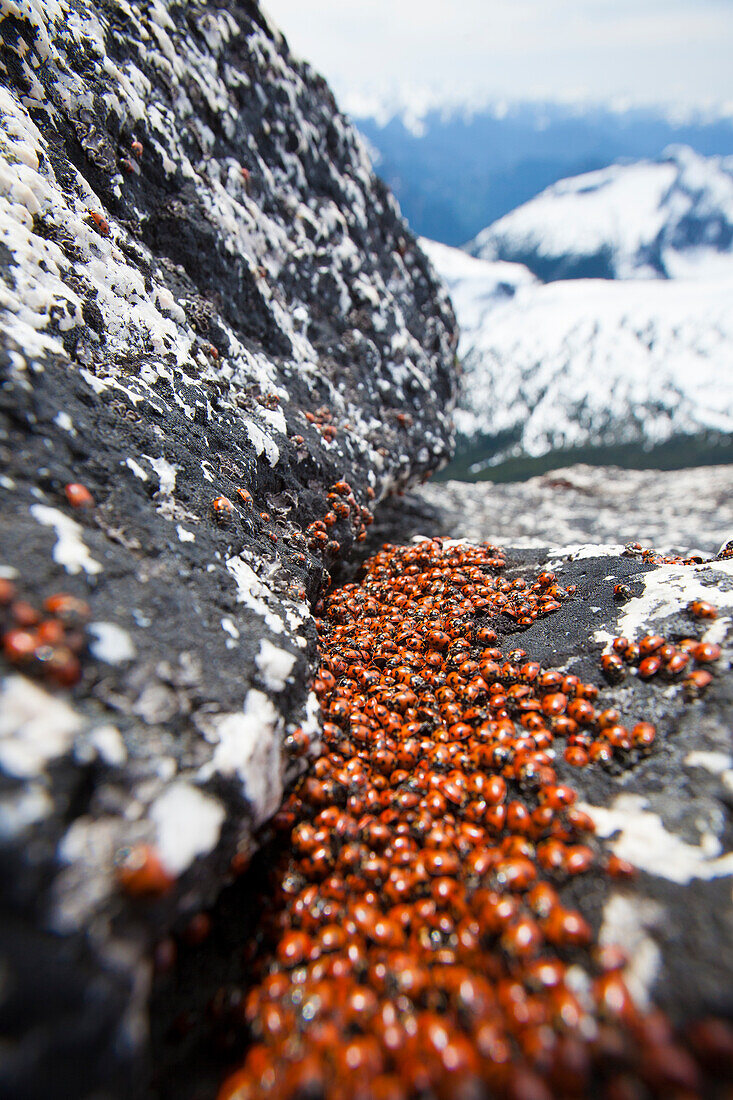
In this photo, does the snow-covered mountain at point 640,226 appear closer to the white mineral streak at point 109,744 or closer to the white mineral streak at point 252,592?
the white mineral streak at point 252,592

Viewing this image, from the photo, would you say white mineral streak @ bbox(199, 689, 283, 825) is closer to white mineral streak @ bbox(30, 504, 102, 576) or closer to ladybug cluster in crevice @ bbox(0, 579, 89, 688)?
ladybug cluster in crevice @ bbox(0, 579, 89, 688)

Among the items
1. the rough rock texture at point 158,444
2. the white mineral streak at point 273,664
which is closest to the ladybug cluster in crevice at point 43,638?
the rough rock texture at point 158,444

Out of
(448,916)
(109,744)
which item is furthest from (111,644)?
(448,916)

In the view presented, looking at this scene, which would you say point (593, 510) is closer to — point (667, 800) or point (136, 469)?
point (667, 800)

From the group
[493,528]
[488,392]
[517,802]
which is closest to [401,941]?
[517,802]

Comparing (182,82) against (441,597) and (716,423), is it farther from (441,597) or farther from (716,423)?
(716,423)

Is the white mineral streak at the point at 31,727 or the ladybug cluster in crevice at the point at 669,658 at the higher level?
the white mineral streak at the point at 31,727

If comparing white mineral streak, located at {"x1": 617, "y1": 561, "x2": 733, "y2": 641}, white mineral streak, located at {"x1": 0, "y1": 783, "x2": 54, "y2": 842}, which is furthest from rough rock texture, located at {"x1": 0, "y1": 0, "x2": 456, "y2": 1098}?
white mineral streak, located at {"x1": 617, "y1": 561, "x2": 733, "y2": 641}
